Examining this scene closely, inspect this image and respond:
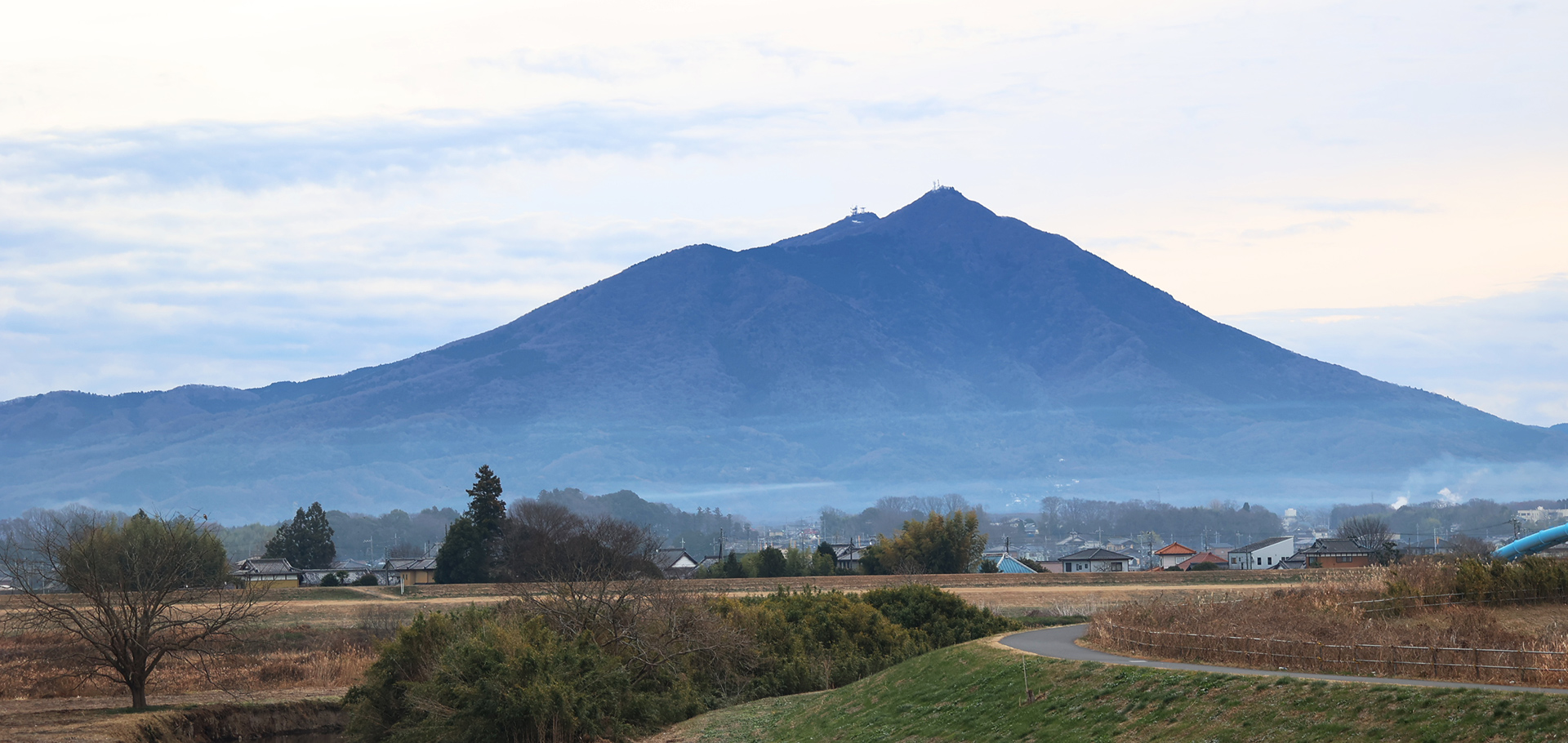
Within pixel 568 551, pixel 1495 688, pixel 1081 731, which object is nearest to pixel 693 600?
pixel 1081 731

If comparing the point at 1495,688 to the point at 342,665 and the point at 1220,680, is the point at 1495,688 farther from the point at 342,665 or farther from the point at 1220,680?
the point at 342,665

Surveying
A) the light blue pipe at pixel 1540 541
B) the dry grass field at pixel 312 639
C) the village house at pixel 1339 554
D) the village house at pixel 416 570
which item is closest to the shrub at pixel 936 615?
the dry grass field at pixel 312 639

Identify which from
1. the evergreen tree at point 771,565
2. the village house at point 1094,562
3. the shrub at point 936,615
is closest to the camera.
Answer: the shrub at point 936,615

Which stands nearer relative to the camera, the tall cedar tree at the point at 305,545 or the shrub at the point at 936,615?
the shrub at the point at 936,615

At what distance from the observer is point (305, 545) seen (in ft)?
461

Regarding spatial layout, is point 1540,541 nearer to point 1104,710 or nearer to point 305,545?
point 1104,710

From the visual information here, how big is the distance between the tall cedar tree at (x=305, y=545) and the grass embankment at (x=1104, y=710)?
351 feet

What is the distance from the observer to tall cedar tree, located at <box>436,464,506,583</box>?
348 ft

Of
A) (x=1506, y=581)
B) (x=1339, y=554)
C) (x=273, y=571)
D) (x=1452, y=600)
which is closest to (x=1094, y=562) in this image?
(x=1339, y=554)

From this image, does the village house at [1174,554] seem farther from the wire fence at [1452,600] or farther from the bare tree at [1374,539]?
the wire fence at [1452,600]

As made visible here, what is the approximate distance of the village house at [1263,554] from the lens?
16312 centimetres

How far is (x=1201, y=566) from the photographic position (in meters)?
126

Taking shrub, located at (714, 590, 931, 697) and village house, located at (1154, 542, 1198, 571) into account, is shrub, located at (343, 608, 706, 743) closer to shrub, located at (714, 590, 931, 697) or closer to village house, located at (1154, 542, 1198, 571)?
shrub, located at (714, 590, 931, 697)

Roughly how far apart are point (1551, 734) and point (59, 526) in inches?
1917
